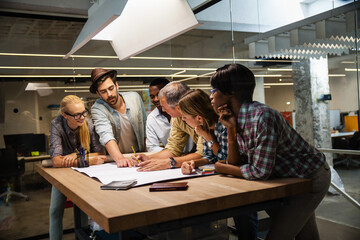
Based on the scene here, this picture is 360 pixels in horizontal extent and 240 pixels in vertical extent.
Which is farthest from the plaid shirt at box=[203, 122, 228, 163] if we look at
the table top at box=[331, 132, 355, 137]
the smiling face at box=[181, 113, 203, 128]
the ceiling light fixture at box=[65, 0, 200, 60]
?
the table top at box=[331, 132, 355, 137]

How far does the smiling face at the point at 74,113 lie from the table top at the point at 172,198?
1.04m

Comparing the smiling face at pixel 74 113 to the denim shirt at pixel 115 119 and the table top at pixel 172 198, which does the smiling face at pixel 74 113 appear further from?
the table top at pixel 172 198

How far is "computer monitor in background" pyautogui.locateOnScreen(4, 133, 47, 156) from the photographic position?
392cm

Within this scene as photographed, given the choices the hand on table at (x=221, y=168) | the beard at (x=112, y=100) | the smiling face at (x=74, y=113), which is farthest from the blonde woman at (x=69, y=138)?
the hand on table at (x=221, y=168)

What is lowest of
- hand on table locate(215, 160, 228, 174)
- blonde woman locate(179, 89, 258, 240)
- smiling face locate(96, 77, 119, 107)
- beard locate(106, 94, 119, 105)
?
hand on table locate(215, 160, 228, 174)

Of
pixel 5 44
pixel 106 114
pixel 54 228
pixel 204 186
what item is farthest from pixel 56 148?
pixel 5 44

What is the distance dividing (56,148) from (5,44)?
2.13 metres

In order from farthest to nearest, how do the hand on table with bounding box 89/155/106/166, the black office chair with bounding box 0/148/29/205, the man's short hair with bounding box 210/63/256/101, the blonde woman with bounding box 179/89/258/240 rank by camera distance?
1. the black office chair with bounding box 0/148/29/205
2. the hand on table with bounding box 89/155/106/166
3. the blonde woman with bounding box 179/89/258/240
4. the man's short hair with bounding box 210/63/256/101

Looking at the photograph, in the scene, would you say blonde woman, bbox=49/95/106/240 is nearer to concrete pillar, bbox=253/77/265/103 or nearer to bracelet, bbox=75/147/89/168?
bracelet, bbox=75/147/89/168

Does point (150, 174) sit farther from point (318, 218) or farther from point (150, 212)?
point (318, 218)

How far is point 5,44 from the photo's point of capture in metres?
3.87

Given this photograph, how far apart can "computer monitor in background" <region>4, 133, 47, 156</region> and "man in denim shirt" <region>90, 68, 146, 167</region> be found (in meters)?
1.61

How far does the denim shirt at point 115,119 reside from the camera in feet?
8.43

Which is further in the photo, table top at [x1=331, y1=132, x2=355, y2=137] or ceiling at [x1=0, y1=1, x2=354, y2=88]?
ceiling at [x1=0, y1=1, x2=354, y2=88]
